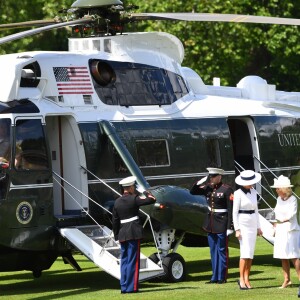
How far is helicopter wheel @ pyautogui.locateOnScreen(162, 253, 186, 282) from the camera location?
17.8 m

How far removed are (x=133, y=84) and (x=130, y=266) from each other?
3.67 meters

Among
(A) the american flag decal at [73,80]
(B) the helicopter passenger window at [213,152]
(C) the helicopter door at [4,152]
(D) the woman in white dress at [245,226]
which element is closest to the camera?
(D) the woman in white dress at [245,226]

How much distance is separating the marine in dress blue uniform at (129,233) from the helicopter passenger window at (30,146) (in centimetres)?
140

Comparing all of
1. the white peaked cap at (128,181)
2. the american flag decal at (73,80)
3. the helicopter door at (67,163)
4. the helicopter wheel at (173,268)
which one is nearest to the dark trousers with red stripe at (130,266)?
the white peaked cap at (128,181)

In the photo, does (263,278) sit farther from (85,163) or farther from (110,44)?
(110,44)

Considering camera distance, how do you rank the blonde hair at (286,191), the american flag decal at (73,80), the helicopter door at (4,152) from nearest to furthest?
1. the blonde hair at (286,191)
2. the helicopter door at (4,152)
3. the american flag decal at (73,80)

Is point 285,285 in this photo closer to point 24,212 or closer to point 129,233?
point 129,233

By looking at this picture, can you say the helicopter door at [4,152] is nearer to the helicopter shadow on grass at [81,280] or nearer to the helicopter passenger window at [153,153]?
the helicopter shadow on grass at [81,280]

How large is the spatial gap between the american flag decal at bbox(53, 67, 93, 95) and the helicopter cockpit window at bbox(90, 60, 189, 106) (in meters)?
A: 0.17

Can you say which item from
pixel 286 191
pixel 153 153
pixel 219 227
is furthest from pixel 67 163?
pixel 286 191

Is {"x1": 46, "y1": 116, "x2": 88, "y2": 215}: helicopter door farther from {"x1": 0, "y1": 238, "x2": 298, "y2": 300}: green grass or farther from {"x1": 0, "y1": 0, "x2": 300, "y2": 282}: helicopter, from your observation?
{"x1": 0, "y1": 238, "x2": 298, "y2": 300}: green grass

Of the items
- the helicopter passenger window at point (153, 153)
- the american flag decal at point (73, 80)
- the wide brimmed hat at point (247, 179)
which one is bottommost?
the helicopter passenger window at point (153, 153)

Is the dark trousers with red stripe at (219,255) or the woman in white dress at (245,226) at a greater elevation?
the woman in white dress at (245,226)

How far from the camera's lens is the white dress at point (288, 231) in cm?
1623
